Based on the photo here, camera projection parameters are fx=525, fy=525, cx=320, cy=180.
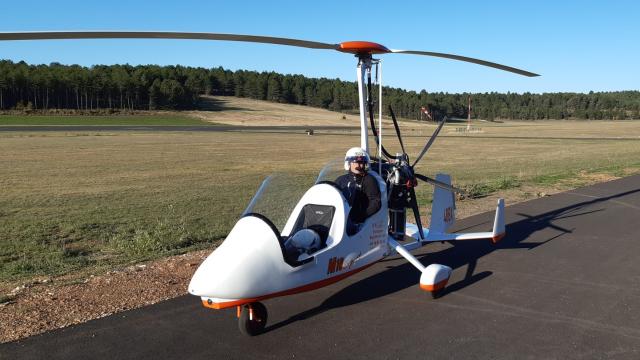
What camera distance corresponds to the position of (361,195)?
657 cm

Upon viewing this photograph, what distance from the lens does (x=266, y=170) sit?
21828 mm

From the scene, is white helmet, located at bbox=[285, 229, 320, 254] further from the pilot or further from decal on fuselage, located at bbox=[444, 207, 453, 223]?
decal on fuselage, located at bbox=[444, 207, 453, 223]

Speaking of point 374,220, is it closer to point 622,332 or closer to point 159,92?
point 622,332

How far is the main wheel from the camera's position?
16.4ft

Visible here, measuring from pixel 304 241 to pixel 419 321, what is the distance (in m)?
1.46

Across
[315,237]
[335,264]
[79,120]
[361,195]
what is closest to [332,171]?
[361,195]

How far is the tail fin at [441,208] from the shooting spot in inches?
322

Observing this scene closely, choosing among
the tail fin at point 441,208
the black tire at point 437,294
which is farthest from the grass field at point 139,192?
the tail fin at point 441,208

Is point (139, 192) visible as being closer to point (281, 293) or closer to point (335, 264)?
point (335, 264)

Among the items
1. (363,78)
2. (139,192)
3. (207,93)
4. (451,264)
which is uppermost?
(207,93)

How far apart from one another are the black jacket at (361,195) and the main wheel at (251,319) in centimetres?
181

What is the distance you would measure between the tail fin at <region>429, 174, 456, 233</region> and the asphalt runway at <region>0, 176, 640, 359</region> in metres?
0.49

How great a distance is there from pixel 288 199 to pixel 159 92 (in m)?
117

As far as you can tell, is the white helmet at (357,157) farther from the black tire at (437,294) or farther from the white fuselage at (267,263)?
the black tire at (437,294)
